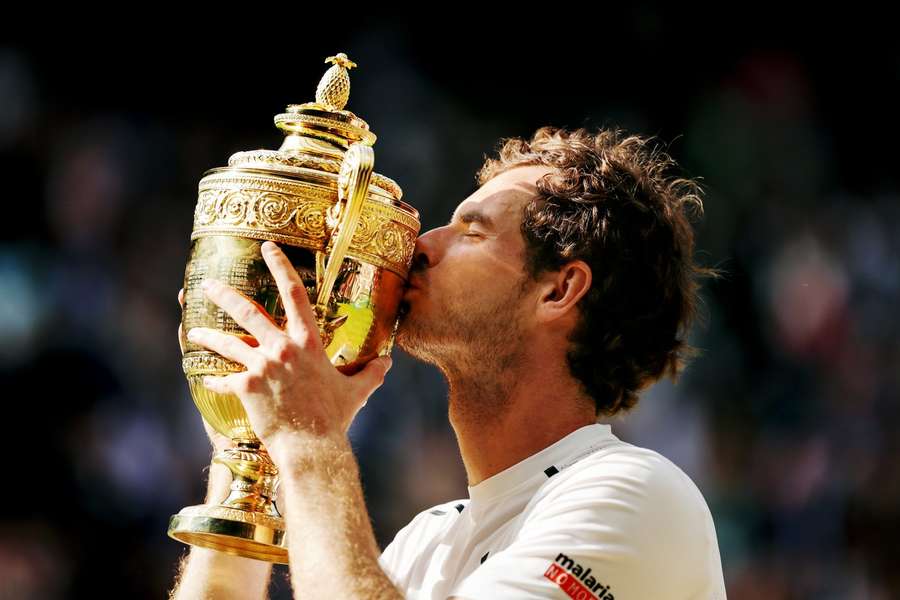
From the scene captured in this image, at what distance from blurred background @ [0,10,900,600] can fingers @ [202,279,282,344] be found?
3357mm

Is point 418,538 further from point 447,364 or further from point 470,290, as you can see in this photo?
point 470,290

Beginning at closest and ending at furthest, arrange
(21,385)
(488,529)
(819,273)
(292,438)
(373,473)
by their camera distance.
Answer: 1. (292,438)
2. (488,529)
3. (21,385)
4. (373,473)
5. (819,273)

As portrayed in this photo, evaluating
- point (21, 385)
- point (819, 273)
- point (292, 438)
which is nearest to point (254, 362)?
point (292, 438)

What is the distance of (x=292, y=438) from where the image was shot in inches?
82.3

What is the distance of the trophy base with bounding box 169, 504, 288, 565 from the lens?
2.23 m

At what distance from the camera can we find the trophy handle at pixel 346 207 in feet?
6.95

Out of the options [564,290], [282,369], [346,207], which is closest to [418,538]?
[564,290]

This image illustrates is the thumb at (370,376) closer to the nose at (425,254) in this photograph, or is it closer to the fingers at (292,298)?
the fingers at (292,298)

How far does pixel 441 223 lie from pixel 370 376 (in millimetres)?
4140

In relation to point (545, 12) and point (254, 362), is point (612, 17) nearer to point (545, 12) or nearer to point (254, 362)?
point (545, 12)

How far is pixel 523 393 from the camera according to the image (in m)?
2.65

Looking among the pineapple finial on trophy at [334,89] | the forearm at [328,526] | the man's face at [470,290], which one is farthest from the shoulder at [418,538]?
the pineapple finial on trophy at [334,89]

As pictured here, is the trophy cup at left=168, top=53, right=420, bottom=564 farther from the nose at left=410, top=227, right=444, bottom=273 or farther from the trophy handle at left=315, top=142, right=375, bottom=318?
the nose at left=410, top=227, right=444, bottom=273

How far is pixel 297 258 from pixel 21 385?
3.52 meters
